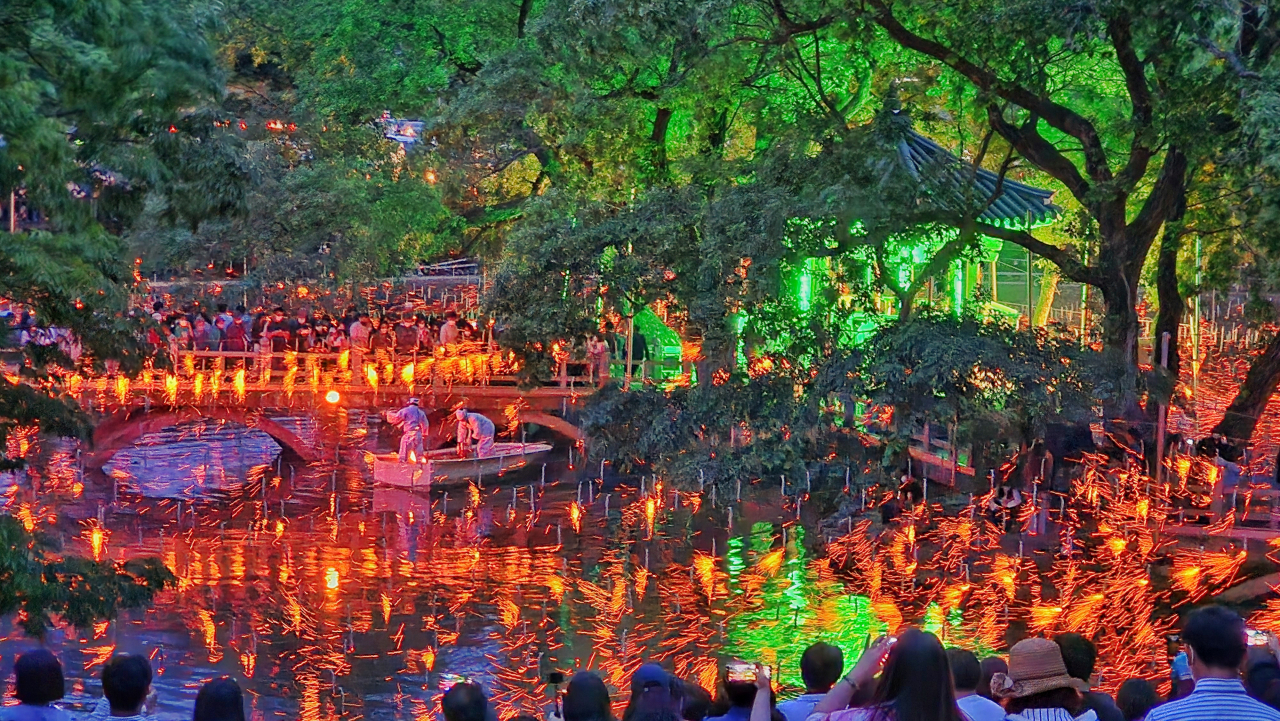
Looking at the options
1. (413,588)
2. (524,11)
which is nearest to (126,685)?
(413,588)

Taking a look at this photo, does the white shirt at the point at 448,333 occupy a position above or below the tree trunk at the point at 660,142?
below

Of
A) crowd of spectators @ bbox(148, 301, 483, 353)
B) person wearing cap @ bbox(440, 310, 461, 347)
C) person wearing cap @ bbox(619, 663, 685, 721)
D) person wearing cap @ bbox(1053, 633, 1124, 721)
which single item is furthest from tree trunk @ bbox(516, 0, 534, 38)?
person wearing cap @ bbox(619, 663, 685, 721)

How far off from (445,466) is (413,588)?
8271mm

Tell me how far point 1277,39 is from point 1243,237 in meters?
3.69

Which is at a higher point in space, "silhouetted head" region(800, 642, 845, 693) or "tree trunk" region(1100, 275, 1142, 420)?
"tree trunk" region(1100, 275, 1142, 420)

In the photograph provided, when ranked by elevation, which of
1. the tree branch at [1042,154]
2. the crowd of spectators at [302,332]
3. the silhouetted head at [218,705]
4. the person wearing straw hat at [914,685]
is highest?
the tree branch at [1042,154]

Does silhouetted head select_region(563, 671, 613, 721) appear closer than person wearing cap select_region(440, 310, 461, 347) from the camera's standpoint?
Yes

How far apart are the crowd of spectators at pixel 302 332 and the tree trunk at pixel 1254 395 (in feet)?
60.4

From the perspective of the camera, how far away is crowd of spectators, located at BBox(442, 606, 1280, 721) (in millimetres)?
4441

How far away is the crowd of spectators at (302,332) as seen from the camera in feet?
108

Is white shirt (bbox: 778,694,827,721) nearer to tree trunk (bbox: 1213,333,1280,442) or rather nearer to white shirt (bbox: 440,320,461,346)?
tree trunk (bbox: 1213,333,1280,442)

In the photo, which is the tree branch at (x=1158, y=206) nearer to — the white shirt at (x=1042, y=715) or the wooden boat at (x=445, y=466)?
the white shirt at (x=1042, y=715)

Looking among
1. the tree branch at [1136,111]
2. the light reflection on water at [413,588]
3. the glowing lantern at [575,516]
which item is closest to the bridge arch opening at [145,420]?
the light reflection on water at [413,588]

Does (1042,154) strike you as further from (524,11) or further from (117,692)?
(117,692)
